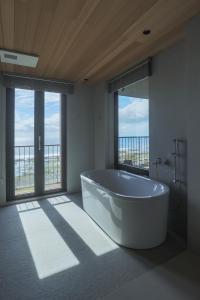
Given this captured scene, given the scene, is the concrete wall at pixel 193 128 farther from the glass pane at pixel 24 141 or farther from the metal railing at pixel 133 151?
the glass pane at pixel 24 141

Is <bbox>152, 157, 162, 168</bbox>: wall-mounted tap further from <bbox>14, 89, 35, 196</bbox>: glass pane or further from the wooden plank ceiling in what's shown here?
<bbox>14, 89, 35, 196</bbox>: glass pane

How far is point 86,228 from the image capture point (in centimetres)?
267

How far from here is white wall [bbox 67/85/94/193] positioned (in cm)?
426

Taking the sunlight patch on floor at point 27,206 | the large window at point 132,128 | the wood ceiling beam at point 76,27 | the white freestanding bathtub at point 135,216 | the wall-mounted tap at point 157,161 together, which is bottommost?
the sunlight patch on floor at point 27,206

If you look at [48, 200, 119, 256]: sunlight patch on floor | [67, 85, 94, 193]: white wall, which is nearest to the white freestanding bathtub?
[48, 200, 119, 256]: sunlight patch on floor

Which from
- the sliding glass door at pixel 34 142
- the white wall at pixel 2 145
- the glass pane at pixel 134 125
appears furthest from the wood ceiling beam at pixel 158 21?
the white wall at pixel 2 145

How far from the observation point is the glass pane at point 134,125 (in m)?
3.37

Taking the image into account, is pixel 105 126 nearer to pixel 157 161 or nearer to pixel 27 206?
pixel 157 161

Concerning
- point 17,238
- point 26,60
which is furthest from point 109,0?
point 17,238

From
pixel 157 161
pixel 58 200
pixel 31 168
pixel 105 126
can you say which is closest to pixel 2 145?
pixel 31 168

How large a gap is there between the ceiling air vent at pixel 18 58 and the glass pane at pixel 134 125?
1699 mm

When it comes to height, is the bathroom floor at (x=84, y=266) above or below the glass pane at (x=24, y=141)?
below

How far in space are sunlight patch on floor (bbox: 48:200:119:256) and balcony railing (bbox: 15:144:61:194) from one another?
89 cm

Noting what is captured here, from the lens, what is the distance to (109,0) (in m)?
1.71
